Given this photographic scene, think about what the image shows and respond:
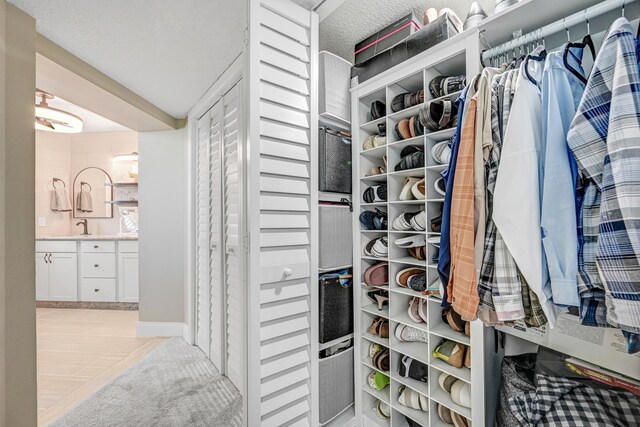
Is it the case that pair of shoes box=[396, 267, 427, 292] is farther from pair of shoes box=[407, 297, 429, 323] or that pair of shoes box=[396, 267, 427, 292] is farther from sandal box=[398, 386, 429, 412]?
sandal box=[398, 386, 429, 412]

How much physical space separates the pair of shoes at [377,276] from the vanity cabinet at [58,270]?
4.18m

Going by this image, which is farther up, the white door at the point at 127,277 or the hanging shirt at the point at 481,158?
the hanging shirt at the point at 481,158

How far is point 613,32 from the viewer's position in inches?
26.4

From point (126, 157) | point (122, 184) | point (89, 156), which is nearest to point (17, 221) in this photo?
point (122, 184)

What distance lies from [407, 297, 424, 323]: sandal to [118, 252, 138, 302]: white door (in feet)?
12.2

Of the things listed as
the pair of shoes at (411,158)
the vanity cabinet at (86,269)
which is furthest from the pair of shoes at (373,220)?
the vanity cabinet at (86,269)

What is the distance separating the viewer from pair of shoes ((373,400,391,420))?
4.94ft

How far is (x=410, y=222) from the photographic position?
1.37 metres

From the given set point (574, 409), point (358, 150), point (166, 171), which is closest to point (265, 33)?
point (358, 150)

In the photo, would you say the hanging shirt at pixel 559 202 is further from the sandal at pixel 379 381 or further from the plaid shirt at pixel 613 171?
the sandal at pixel 379 381

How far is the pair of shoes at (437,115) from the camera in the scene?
1.17 meters

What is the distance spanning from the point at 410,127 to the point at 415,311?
2.92 feet

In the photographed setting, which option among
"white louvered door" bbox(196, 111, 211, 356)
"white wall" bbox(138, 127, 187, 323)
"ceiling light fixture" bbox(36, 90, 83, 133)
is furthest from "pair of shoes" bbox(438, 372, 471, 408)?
"ceiling light fixture" bbox(36, 90, 83, 133)

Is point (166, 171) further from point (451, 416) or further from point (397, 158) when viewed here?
point (451, 416)
